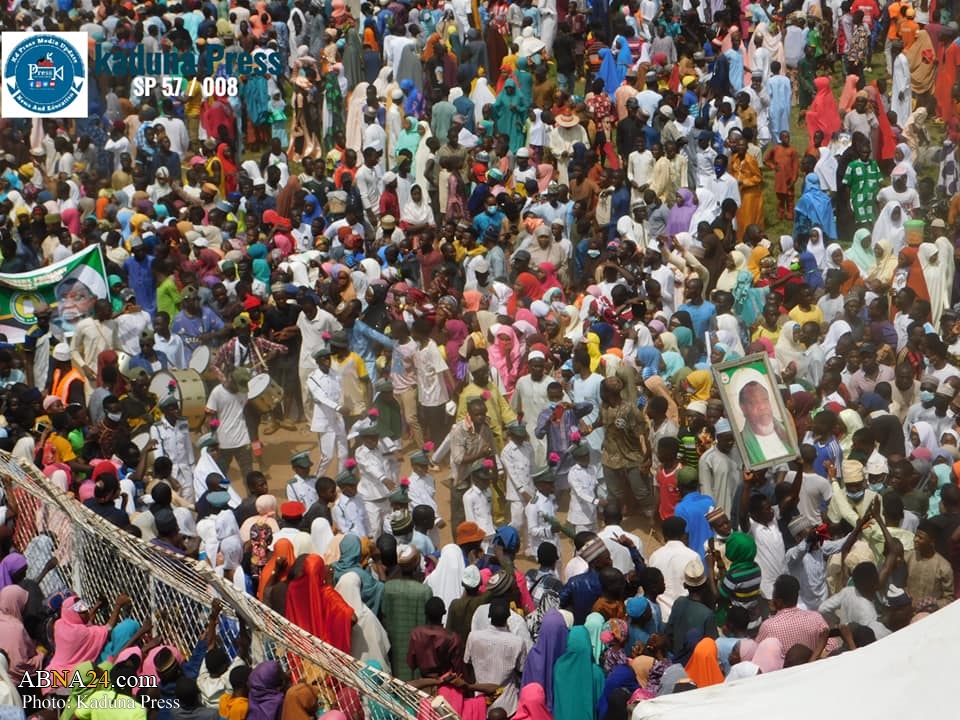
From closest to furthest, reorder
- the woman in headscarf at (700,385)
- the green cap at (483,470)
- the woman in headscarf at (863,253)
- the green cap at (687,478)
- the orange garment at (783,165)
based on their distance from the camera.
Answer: the green cap at (687,478), the green cap at (483,470), the woman in headscarf at (700,385), the woman in headscarf at (863,253), the orange garment at (783,165)

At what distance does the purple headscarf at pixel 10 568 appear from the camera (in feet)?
36.5

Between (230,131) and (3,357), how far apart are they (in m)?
7.37

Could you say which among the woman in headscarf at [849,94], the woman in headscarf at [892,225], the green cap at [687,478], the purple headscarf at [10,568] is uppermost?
the woman in headscarf at [849,94]

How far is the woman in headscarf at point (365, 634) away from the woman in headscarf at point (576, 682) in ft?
4.31

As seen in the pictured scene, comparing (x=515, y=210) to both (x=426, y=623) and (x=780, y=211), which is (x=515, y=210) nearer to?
(x=780, y=211)

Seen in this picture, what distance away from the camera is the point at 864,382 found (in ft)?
43.3

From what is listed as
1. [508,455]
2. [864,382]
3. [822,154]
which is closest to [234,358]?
[508,455]

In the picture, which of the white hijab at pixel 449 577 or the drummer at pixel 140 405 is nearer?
the white hijab at pixel 449 577

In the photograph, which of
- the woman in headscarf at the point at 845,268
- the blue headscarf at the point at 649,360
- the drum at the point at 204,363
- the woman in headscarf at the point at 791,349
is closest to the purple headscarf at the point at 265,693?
the blue headscarf at the point at 649,360

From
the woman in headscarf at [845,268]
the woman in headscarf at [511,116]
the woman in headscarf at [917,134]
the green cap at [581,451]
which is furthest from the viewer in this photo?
the woman in headscarf at [511,116]

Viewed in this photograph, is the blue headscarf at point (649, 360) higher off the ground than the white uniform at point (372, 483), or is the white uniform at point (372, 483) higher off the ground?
the blue headscarf at point (649, 360)

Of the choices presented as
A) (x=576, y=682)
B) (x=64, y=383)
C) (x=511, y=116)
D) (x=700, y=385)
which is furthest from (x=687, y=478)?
(x=511, y=116)

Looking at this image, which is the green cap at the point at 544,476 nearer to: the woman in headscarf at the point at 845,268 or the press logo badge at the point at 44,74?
the woman in headscarf at the point at 845,268

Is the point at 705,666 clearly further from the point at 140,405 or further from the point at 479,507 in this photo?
the point at 140,405
